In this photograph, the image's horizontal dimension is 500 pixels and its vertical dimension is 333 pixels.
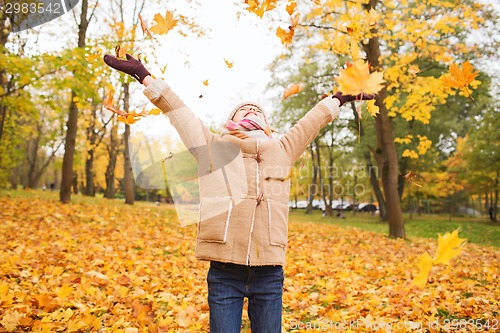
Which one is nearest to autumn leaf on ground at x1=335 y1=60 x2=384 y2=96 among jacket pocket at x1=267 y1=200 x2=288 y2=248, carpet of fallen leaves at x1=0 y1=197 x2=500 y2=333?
jacket pocket at x1=267 y1=200 x2=288 y2=248

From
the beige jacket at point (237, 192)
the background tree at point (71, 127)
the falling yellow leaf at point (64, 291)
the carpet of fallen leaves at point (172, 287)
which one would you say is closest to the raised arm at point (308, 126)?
the beige jacket at point (237, 192)

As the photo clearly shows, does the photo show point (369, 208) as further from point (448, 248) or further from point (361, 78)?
point (448, 248)

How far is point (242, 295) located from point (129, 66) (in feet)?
4.67

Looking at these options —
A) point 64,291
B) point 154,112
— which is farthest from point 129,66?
point 64,291

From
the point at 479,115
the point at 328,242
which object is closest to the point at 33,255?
the point at 328,242

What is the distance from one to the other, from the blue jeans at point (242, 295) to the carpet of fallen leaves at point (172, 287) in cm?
166

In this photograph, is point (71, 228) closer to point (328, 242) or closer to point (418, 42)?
point (328, 242)

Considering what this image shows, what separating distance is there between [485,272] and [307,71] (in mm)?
15560

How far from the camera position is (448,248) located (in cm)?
158

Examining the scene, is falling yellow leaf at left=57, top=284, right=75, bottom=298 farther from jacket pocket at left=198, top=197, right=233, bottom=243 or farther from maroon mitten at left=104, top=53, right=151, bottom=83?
maroon mitten at left=104, top=53, right=151, bottom=83

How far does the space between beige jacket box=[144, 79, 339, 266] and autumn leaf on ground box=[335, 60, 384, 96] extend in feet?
1.75

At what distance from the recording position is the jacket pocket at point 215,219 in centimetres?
207

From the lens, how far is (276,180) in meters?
2.20

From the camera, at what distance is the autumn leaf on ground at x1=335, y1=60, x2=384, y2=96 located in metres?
1.96
